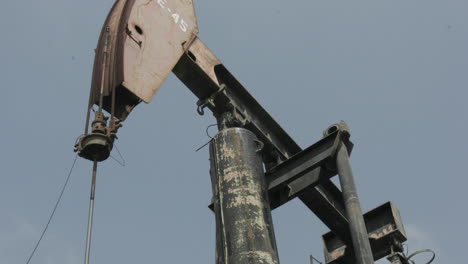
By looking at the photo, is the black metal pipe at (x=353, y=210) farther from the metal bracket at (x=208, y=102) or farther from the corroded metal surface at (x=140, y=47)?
the corroded metal surface at (x=140, y=47)

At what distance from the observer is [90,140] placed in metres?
6.75

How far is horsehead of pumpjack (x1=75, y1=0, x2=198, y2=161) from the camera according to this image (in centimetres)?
786

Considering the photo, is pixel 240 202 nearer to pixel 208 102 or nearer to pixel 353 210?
pixel 353 210

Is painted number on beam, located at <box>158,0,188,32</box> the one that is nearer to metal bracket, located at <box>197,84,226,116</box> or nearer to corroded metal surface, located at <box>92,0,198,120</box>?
corroded metal surface, located at <box>92,0,198,120</box>

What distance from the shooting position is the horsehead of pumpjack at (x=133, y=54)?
7.86 m

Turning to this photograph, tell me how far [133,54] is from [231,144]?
1.68 metres

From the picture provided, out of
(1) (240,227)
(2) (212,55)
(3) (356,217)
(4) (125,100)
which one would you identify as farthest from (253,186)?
(2) (212,55)

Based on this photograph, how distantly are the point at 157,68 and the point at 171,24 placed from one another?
0.99 metres

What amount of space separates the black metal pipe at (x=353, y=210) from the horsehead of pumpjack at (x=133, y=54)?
2.55m

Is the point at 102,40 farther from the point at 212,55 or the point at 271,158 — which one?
the point at 271,158

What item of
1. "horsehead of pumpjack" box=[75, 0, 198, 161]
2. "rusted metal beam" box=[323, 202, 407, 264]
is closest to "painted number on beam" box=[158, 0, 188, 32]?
"horsehead of pumpjack" box=[75, 0, 198, 161]

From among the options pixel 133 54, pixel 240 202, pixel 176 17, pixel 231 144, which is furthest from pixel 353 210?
pixel 176 17

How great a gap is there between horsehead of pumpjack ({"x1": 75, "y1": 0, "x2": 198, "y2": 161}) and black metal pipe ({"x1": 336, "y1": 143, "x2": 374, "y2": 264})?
255 centimetres

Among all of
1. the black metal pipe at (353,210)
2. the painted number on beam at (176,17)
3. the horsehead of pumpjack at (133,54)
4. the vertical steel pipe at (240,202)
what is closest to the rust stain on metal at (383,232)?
the black metal pipe at (353,210)
